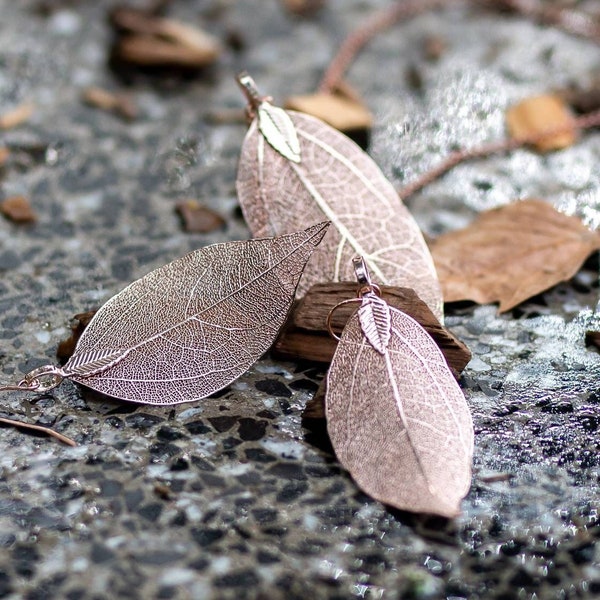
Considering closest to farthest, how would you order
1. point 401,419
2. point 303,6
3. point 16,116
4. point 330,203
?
point 401,419, point 330,203, point 16,116, point 303,6

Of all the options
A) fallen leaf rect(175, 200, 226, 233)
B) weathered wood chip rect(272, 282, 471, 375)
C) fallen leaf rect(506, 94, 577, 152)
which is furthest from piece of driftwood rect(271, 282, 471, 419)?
fallen leaf rect(506, 94, 577, 152)

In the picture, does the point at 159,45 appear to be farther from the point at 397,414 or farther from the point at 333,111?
the point at 397,414

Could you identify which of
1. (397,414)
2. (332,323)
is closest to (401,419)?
(397,414)

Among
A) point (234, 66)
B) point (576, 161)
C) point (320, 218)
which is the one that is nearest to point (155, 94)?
point (234, 66)

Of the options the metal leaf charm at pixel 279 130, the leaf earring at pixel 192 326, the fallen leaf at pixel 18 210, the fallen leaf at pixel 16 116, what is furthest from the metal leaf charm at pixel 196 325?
the fallen leaf at pixel 16 116

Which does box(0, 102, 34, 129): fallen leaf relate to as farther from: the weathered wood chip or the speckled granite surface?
the weathered wood chip
